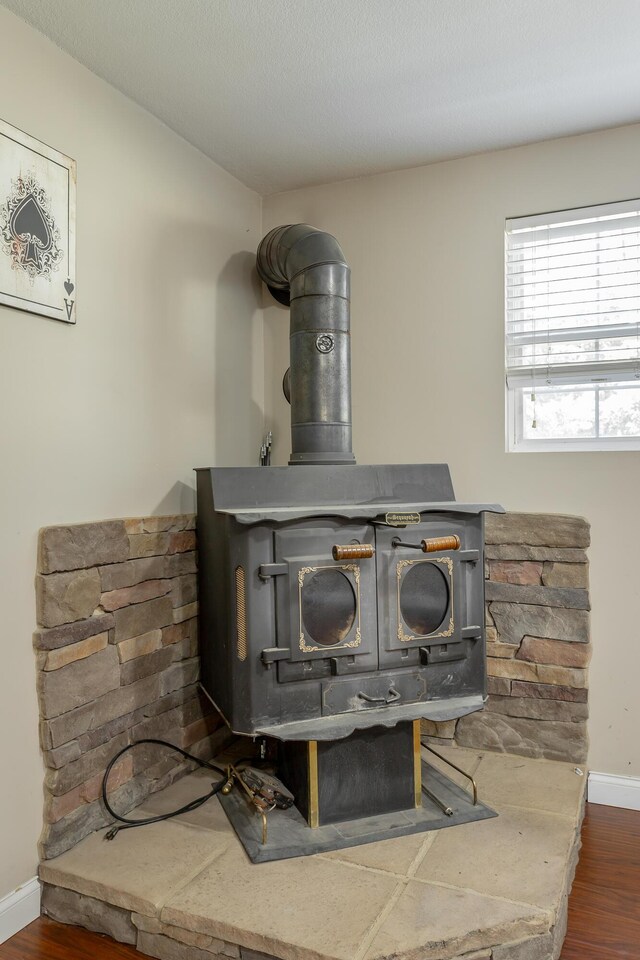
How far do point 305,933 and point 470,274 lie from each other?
2200 millimetres

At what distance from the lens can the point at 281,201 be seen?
9.55 feet

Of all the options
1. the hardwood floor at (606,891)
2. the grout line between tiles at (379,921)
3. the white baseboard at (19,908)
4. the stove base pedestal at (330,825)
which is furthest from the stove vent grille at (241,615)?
the hardwood floor at (606,891)

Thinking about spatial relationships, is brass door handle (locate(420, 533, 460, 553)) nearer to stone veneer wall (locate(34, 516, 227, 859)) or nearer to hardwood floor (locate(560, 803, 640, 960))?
stone veneer wall (locate(34, 516, 227, 859))

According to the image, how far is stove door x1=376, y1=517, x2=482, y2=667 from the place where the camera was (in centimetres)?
201

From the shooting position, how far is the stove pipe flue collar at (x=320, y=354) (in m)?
2.29

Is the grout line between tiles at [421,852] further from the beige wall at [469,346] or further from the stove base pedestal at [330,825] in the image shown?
the beige wall at [469,346]

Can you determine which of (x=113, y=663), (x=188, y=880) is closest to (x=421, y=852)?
(x=188, y=880)

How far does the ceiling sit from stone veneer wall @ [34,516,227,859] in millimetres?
1362

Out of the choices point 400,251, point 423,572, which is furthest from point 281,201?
point 423,572

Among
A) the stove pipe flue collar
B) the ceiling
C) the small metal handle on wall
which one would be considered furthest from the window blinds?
the small metal handle on wall

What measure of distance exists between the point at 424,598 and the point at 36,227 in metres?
1.52

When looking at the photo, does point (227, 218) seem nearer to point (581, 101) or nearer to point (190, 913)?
point (581, 101)

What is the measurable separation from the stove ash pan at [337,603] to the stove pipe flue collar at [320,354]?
0.15 m

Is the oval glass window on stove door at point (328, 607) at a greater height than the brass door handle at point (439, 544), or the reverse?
the brass door handle at point (439, 544)
